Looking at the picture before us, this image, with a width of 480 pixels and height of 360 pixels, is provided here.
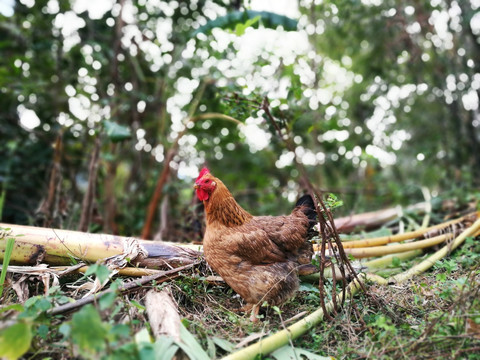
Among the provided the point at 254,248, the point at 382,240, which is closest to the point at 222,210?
the point at 254,248

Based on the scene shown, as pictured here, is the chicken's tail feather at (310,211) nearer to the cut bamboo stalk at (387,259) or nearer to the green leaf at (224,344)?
the cut bamboo stalk at (387,259)

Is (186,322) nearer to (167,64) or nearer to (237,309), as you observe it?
(237,309)

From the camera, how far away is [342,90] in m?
8.47

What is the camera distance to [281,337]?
1.96 meters

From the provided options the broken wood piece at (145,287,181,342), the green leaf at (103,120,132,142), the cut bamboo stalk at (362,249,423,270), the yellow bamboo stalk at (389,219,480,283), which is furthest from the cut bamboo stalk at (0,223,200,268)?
A: the yellow bamboo stalk at (389,219,480,283)

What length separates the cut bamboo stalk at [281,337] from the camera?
1812 mm

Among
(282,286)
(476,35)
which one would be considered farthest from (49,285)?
(476,35)

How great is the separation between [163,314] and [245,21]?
3482mm

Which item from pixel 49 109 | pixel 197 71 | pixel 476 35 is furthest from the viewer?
pixel 476 35

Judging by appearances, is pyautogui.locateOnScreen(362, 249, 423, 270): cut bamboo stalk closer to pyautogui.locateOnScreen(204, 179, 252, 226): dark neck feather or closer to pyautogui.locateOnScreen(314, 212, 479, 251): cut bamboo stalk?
pyautogui.locateOnScreen(314, 212, 479, 251): cut bamboo stalk

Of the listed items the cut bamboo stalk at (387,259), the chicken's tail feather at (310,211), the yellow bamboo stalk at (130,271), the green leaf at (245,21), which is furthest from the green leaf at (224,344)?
the green leaf at (245,21)

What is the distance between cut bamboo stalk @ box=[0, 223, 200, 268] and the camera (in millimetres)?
2559

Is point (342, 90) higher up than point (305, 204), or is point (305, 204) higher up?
Answer: point (342, 90)

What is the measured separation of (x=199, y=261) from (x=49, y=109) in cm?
438
